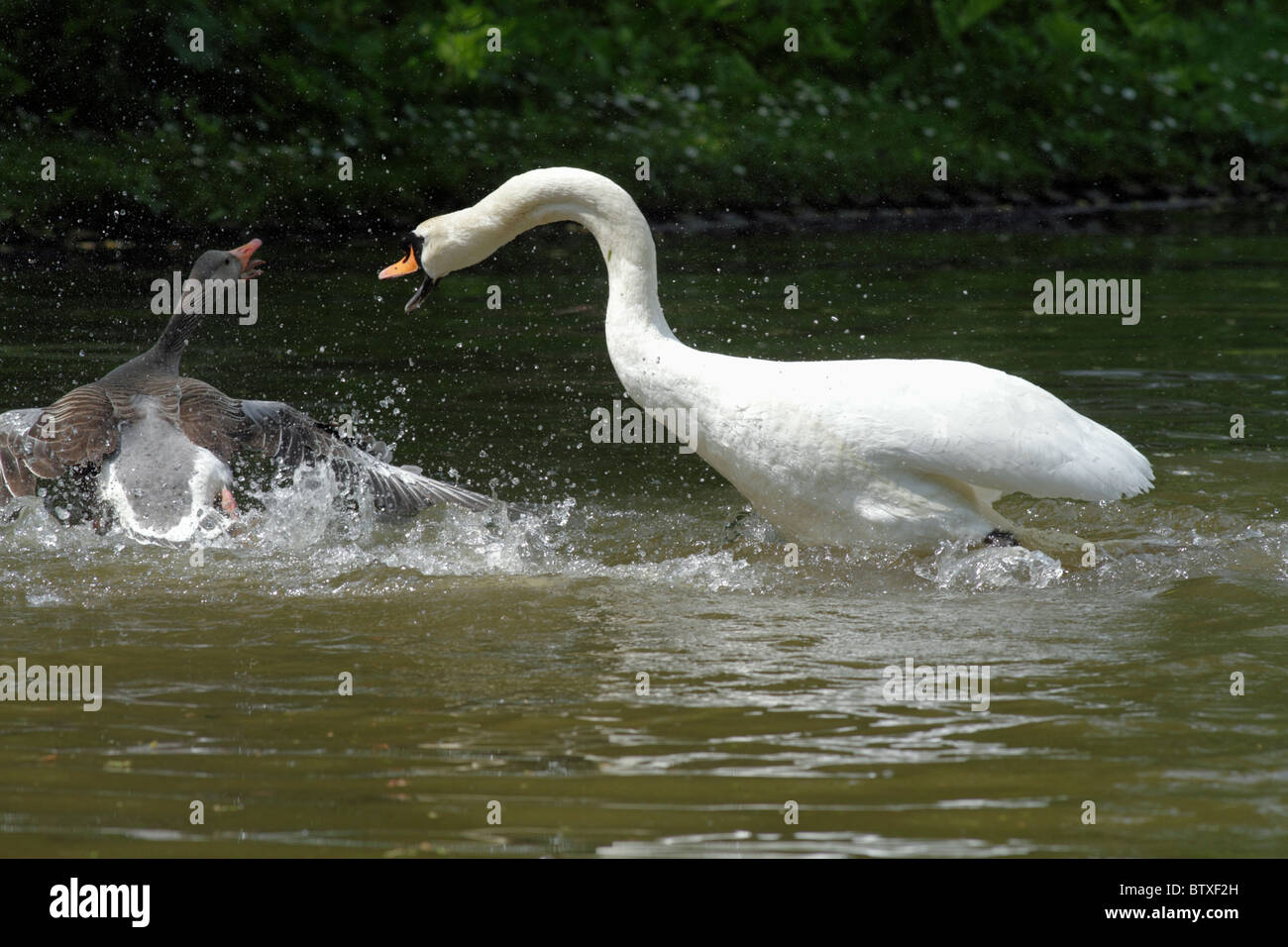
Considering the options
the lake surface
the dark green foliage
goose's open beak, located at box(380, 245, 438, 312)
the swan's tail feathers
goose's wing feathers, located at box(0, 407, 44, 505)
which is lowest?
the lake surface

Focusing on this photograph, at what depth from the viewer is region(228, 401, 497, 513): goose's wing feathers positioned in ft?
24.5

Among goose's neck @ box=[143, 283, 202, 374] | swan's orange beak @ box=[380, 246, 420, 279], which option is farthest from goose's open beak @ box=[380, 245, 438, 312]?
goose's neck @ box=[143, 283, 202, 374]

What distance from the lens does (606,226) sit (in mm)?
6512

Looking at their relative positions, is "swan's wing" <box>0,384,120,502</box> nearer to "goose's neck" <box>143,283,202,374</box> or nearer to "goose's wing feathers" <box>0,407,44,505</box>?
"goose's wing feathers" <box>0,407,44,505</box>

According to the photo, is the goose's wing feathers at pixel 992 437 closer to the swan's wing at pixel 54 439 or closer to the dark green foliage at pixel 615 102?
the swan's wing at pixel 54 439

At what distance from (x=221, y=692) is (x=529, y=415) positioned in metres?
4.92

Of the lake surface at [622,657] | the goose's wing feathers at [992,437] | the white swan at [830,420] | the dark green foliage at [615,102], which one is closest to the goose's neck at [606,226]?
the white swan at [830,420]

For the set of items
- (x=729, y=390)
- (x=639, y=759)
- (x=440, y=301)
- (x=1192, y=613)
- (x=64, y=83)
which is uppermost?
(x=64, y=83)

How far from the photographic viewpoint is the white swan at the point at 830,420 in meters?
6.14

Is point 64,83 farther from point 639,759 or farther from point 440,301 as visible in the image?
point 639,759

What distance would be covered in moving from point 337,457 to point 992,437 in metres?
3.00

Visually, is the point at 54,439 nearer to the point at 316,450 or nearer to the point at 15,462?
the point at 15,462

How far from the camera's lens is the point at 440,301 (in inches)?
587

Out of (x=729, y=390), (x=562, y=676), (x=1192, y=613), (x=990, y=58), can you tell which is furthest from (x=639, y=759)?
(x=990, y=58)
